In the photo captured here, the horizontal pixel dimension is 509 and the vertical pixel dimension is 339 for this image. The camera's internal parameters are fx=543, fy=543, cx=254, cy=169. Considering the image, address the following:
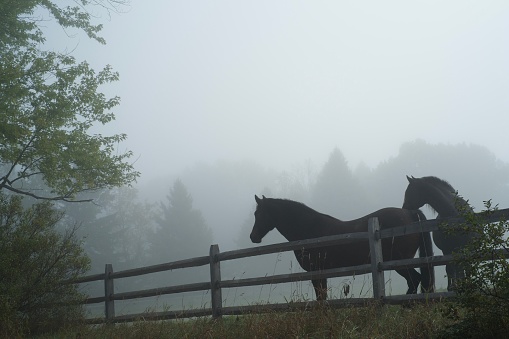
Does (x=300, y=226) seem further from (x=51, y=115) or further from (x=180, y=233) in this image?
(x=180, y=233)

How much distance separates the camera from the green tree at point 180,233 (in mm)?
49875

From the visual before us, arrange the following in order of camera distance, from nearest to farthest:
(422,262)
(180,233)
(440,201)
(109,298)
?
1. (422,262)
2. (440,201)
3. (109,298)
4. (180,233)

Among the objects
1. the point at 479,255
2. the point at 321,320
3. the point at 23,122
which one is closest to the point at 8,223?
the point at 23,122

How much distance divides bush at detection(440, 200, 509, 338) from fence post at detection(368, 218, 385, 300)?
329 cm

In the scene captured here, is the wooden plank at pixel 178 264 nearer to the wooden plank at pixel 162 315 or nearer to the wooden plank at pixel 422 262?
the wooden plank at pixel 162 315

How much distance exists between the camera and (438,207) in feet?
35.0

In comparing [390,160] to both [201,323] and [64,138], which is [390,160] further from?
[201,323]

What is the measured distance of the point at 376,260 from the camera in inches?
317

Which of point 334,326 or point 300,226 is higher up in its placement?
point 300,226

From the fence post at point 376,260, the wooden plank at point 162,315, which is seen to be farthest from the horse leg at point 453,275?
the wooden plank at point 162,315

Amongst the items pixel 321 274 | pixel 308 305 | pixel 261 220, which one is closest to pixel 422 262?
pixel 321 274

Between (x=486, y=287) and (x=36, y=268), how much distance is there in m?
9.47

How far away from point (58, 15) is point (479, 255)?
17503 mm

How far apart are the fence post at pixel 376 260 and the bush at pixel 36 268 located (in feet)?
22.3
